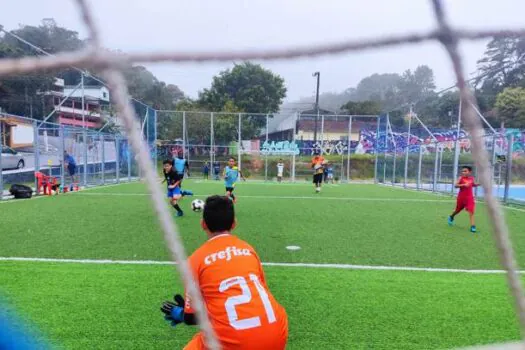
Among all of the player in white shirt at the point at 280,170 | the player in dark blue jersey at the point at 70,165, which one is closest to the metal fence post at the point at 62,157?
the player in dark blue jersey at the point at 70,165

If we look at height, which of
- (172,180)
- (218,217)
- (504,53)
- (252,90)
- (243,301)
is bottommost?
(243,301)

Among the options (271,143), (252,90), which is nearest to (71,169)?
(271,143)

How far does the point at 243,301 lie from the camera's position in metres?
2.16

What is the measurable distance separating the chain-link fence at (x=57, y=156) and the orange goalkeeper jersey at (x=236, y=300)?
448 inches

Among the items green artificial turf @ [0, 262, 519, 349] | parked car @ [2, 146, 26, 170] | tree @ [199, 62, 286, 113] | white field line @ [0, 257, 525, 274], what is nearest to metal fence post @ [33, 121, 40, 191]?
parked car @ [2, 146, 26, 170]

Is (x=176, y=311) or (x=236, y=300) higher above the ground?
(x=236, y=300)

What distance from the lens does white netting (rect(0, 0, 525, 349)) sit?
1.00 meters

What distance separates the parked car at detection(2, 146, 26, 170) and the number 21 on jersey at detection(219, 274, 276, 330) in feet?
40.6

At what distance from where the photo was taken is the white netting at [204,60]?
3.30 feet

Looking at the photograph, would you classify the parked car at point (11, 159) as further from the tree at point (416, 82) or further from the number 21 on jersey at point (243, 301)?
the number 21 on jersey at point (243, 301)

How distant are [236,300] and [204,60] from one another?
4.60 feet

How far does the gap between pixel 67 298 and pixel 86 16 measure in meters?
3.72

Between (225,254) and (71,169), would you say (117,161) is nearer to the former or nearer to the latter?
(71,169)

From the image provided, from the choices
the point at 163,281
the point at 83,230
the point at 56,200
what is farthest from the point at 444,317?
the point at 56,200
